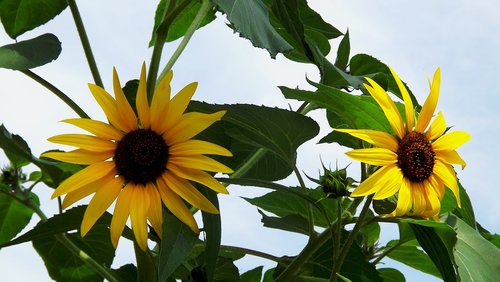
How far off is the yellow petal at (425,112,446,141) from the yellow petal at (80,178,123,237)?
0.86ft

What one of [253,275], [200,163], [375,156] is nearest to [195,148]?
[200,163]

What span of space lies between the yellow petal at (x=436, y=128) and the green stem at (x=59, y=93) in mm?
303

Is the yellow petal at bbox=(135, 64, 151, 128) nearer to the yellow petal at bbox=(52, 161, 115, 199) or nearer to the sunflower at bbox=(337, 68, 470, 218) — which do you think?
the yellow petal at bbox=(52, 161, 115, 199)

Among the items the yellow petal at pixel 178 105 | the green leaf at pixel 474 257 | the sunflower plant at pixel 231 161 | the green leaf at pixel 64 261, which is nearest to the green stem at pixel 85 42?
the sunflower plant at pixel 231 161

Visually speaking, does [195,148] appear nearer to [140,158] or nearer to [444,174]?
[140,158]

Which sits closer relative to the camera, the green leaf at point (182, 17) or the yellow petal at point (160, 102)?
the yellow petal at point (160, 102)

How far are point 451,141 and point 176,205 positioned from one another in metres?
0.24

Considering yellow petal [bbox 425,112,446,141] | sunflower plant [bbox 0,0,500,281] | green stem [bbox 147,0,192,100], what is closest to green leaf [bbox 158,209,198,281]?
sunflower plant [bbox 0,0,500,281]

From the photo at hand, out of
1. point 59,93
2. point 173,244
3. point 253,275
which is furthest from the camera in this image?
point 253,275

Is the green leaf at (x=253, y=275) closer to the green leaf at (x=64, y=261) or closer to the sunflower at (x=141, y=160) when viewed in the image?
the green leaf at (x=64, y=261)

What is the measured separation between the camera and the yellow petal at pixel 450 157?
27.7 inches

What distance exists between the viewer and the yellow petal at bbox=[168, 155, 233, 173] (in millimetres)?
637

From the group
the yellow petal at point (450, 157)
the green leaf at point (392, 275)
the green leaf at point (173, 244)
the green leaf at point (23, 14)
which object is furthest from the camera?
the green leaf at point (392, 275)

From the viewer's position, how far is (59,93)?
75cm
